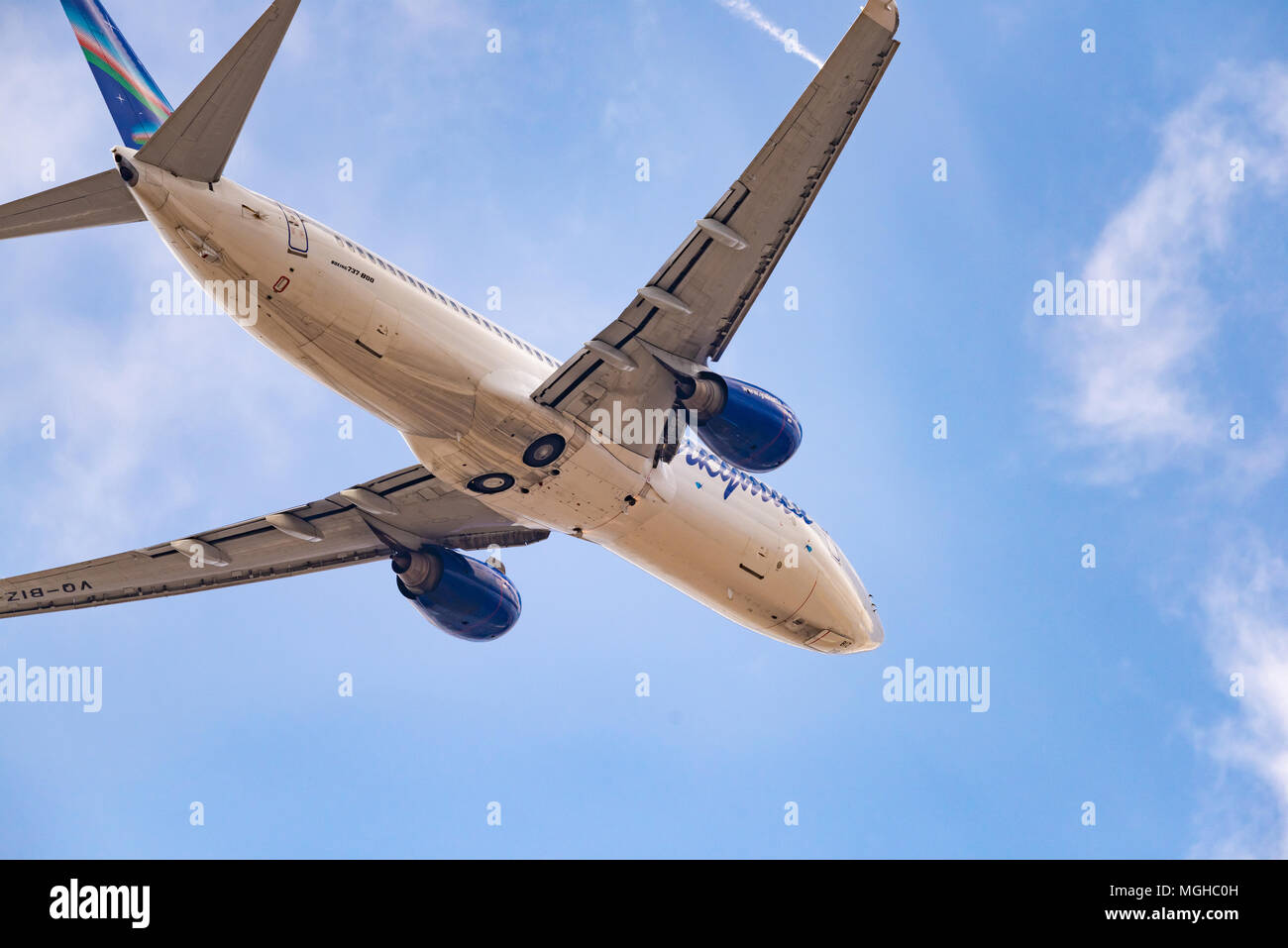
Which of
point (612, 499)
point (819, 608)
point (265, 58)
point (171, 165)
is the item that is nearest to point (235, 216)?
point (171, 165)

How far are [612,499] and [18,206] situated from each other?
10846mm

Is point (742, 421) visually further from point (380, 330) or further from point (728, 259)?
point (380, 330)

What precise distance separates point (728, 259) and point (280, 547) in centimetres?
1252

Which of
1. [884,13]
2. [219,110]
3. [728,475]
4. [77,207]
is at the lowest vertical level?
[728,475]

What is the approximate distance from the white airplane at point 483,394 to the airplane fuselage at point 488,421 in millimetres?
40

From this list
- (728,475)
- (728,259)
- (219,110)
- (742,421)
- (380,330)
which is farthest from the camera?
(728,475)

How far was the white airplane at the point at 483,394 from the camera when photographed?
20562mm

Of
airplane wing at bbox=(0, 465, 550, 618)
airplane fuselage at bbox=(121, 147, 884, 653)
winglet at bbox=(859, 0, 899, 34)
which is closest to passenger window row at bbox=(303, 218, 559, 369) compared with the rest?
airplane fuselage at bbox=(121, 147, 884, 653)

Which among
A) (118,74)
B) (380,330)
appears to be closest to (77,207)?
(118,74)

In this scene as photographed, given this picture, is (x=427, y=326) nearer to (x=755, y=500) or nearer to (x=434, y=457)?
(x=434, y=457)

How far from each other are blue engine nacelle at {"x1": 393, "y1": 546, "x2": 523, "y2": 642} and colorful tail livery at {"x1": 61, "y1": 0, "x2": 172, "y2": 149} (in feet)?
34.2

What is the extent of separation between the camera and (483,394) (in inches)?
914

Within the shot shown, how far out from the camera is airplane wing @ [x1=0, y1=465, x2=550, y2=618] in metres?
28.3
